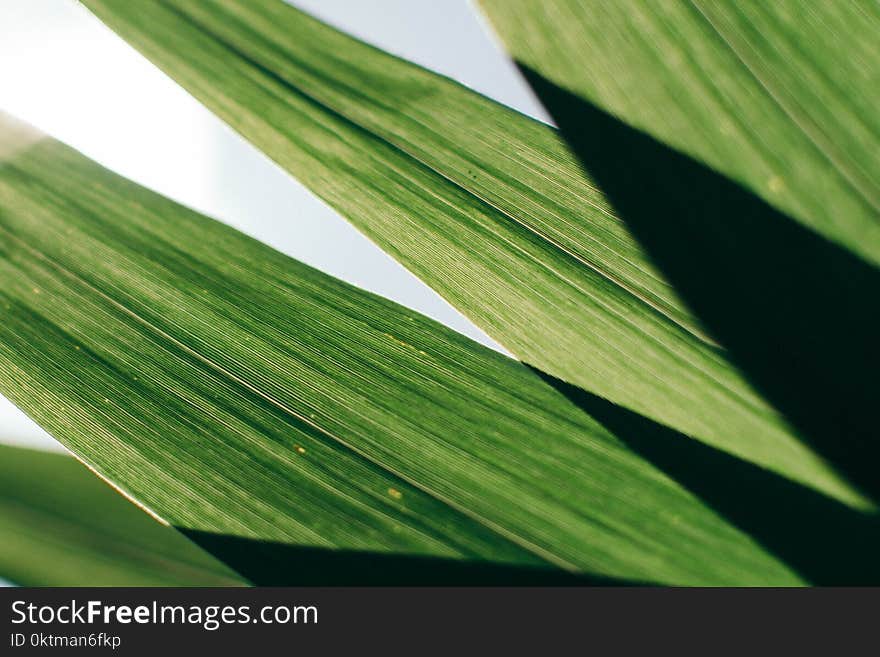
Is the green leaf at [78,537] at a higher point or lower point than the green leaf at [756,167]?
lower

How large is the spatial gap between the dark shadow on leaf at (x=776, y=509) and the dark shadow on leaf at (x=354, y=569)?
108mm

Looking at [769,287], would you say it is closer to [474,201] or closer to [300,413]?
[474,201]

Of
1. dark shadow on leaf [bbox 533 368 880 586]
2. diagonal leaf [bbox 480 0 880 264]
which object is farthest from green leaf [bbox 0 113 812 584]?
diagonal leaf [bbox 480 0 880 264]

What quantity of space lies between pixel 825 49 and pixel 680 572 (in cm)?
46

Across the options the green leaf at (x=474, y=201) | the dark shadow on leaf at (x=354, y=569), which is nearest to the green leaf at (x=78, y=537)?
the dark shadow on leaf at (x=354, y=569)

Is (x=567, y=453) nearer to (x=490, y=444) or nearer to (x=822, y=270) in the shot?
(x=490, y=444)

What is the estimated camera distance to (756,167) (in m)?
0.46

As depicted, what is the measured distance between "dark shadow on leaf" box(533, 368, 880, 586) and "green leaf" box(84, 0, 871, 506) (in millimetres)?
14

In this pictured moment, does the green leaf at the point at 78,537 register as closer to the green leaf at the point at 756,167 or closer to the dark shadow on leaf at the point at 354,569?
the dark shadow on leaf at the point at 354,569

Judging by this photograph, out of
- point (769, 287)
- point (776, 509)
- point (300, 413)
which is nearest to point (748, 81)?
point (769, 287)

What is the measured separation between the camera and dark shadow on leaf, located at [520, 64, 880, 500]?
45cm

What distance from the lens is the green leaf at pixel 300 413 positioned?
46cm

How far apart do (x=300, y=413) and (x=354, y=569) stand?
0.15m
